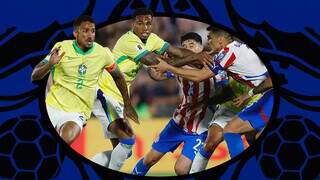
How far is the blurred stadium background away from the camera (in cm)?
626

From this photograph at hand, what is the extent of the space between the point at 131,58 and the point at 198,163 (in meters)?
1.08

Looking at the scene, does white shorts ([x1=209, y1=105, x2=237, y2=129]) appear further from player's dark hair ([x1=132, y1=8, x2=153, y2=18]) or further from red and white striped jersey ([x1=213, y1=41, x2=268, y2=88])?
player's dark hair ([x1=132, y1=8, x2=153, y2=18])

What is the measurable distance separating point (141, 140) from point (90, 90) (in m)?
0.62

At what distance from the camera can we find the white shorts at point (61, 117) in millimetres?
6266

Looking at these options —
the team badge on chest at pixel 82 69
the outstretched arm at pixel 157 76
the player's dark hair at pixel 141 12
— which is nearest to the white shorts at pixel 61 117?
the team badge on chest at pixel 82 69

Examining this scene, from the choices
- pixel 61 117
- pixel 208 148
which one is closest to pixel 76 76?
pixel 61 117

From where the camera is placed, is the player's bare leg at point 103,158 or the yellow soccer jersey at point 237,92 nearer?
the player's bare leg at point 103,158

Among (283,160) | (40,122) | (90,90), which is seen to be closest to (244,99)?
(283,160)

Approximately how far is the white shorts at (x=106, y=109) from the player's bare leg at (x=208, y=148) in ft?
2.42

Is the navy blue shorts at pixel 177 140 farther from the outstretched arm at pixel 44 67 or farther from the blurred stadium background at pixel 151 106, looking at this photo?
the outstretched arm at pixel 44 67

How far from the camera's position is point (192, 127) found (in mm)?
6414

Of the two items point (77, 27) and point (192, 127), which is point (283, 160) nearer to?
point (192, 127)

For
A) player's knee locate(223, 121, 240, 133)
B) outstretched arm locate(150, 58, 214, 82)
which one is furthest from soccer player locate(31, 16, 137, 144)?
player's knee locate(223, 121, 240, 133)

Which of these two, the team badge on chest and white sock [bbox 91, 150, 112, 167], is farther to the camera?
the team badge on chest
